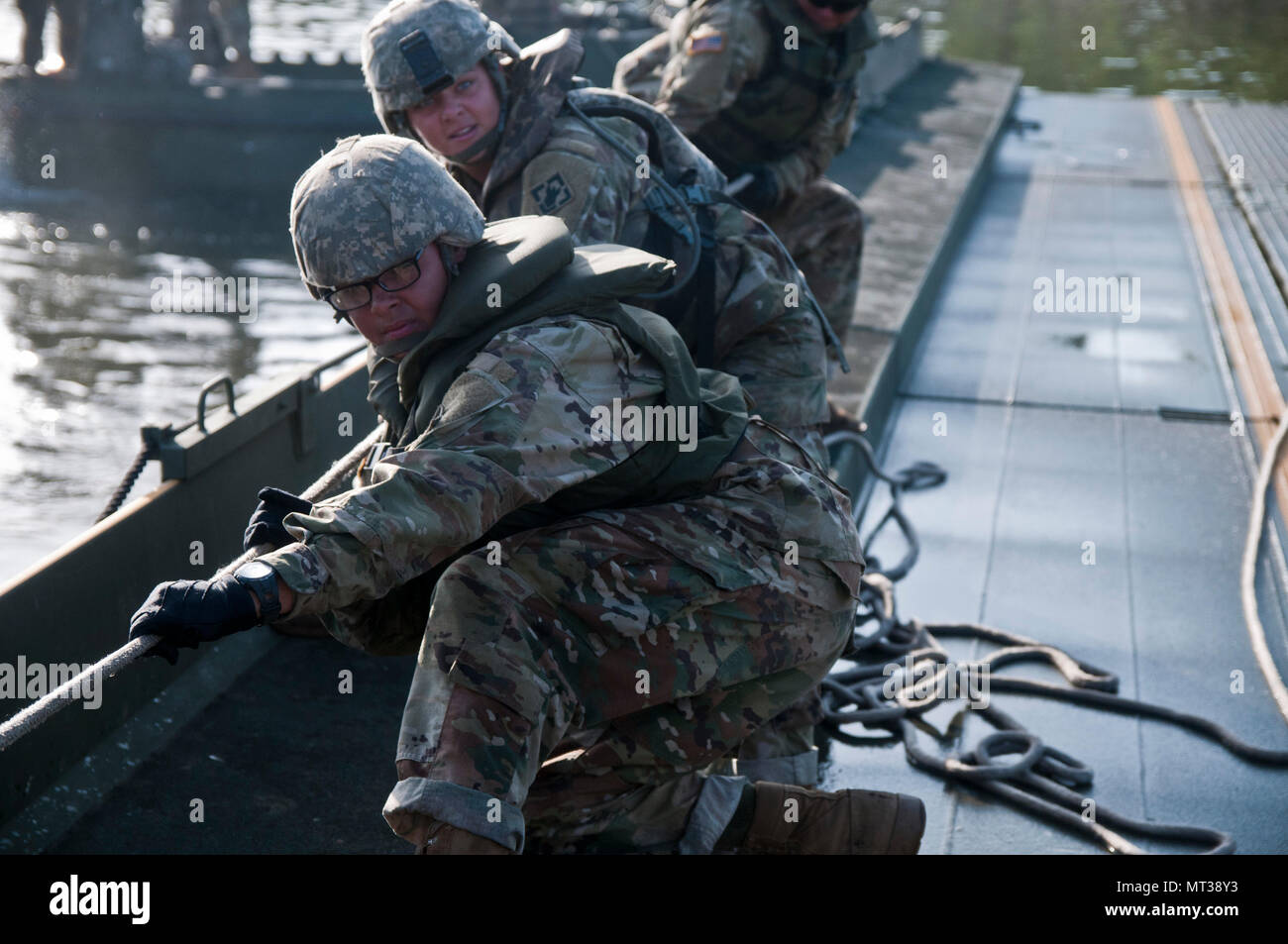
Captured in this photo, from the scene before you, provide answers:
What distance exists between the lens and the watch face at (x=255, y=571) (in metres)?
2.20

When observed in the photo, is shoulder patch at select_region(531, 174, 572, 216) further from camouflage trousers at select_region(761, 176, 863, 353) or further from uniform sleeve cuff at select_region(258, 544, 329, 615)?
camouflage trousers at select_region(761, 176, 863, 353)

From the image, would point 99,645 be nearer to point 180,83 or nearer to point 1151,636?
point 1151,636

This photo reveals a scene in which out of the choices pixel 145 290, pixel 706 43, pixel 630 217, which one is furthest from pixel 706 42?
pixel 145 290

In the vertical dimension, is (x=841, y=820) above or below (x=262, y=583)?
below

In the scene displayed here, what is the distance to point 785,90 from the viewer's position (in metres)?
4.90

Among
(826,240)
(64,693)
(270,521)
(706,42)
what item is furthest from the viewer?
(826,240)

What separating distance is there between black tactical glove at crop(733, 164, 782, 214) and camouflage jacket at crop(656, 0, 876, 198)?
4cm

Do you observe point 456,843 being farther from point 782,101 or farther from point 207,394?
point 782,101

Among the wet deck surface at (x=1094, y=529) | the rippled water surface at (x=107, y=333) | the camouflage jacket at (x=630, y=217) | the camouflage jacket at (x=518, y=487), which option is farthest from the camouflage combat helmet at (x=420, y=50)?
the rippled water surface at (x=107, y=333)

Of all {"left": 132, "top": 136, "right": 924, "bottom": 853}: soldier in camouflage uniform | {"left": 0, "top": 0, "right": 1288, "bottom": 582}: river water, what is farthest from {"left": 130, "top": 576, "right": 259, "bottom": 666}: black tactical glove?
{"left": 0, "top": 0, "right": 1288, "bottom": 582}: river water

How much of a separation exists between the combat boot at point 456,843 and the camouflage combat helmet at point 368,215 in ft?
2.98

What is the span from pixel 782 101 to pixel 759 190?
1.01ft

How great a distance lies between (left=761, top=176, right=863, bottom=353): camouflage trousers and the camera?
5.19 m

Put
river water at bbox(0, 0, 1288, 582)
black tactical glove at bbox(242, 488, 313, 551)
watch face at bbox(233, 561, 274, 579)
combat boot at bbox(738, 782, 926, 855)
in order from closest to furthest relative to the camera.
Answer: watch face at bbox(233, 561, 274, 579)
black tactical glove at bbox(242, 488, 313, 551)
combat boot at bbox(738, 782, 926, 855)
river water at bbox(0, 0, 1288, 582)
